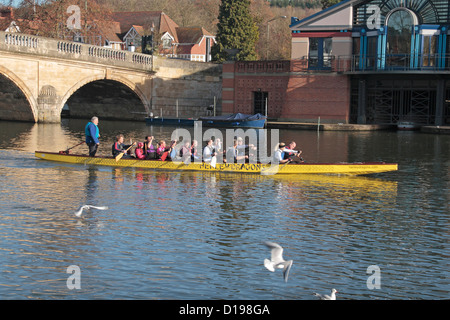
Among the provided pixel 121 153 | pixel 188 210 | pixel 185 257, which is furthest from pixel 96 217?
pixel 121 153

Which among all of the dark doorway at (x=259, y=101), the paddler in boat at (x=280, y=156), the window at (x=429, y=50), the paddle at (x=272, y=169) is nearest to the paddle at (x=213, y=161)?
the paddle at (x=272, y=169)

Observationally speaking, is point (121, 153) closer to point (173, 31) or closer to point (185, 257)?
point (185, 257)

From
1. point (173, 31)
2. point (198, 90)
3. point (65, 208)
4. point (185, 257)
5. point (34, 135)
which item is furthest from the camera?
point (173, 31)

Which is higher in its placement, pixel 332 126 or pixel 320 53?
pixel 320 53

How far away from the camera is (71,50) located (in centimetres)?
4994

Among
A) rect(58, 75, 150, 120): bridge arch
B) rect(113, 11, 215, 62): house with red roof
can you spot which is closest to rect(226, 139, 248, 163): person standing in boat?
rect(58, 75, 150, 120): bridge arch

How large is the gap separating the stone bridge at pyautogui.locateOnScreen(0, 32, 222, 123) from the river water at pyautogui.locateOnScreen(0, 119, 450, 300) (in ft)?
63.9

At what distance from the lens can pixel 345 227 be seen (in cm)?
1723

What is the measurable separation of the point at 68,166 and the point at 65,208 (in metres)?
8.82

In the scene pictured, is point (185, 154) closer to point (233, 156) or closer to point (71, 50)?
point (233, 156)

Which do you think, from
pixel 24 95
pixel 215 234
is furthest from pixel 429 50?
pixel 215 234

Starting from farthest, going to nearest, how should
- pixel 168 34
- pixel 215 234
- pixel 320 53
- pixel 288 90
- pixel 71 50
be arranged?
pixel 168 34, pixel 288 90, pixel 320 53, pixel 71 50, pixel 215 234

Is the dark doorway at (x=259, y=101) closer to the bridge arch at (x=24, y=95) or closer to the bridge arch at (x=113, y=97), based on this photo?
the bridge arch at (x=113, y=97)

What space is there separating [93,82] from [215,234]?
4492 centimetres
